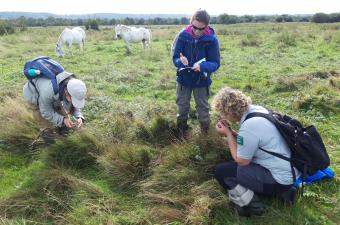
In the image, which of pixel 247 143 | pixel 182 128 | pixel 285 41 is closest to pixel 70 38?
pixel 285 41

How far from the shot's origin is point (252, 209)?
12.8 ft

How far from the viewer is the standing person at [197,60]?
530 cm

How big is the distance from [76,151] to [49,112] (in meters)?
0.68

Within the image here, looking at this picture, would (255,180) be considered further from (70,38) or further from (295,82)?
(70,38)

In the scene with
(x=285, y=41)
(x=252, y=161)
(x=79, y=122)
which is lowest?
(x=285, y=41)

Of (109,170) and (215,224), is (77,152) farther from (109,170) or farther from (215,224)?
(215,224)

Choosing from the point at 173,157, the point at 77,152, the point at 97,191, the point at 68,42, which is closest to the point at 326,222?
the point at 173,157

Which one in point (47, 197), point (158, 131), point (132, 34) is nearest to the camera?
point (47, 197)

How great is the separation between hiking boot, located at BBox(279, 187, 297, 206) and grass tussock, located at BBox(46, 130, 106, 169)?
94.5 inches

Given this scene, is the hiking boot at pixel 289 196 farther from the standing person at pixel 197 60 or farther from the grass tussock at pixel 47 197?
the grass tussock at pixel 47 197

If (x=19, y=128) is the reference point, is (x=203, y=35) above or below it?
above

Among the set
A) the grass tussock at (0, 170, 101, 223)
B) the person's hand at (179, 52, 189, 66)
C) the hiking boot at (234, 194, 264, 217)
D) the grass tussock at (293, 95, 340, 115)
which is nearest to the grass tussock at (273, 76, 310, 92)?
the grass tussock at (293, 95, 340, 115)

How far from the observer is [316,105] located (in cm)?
725

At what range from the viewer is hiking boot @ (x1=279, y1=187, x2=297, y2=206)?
4.01 meters
